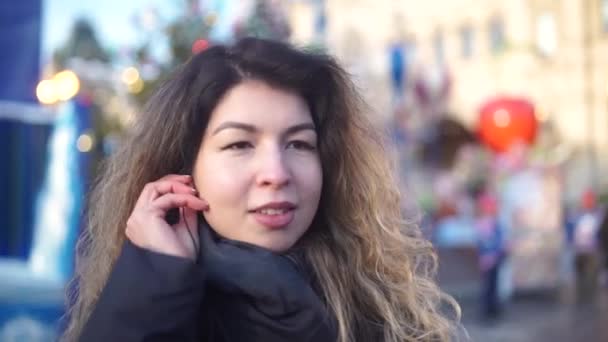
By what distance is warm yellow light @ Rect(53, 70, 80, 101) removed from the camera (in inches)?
158

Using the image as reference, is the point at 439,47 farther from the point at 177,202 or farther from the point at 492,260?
the point at 177,202

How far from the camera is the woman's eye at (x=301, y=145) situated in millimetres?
1163

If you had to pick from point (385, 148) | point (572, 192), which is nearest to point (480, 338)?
point (385, 148)

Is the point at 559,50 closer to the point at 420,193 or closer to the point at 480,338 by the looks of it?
the point at 420,193

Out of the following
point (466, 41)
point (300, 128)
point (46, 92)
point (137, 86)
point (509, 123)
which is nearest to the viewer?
point (300, 128)

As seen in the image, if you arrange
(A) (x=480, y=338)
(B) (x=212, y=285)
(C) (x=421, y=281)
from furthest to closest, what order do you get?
1. (A) (x=480, y=338)
2. (C) (x=421, y=281)
3. (B) (x=212, y=285)

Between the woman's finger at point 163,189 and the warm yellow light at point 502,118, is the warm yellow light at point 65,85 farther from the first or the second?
the warm yellow light at point 502,118

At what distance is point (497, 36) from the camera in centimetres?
2469

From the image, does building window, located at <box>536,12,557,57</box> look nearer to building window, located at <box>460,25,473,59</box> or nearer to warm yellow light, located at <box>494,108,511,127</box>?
building window, located at <box>460,25,473,59</box>

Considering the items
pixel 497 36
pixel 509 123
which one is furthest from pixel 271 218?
pixel 497 36

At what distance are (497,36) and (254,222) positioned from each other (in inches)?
985

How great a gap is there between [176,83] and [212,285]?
0.39 m

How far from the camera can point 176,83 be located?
49.3 inches

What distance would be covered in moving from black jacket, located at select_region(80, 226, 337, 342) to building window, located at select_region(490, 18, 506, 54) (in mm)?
24349
